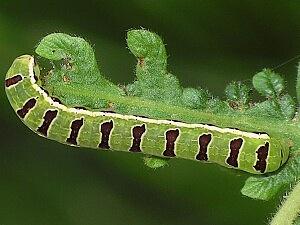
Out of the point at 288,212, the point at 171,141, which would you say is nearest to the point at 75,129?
the point at 171,141

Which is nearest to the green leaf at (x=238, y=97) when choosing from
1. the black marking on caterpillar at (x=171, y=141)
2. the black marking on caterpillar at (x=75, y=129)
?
the black marking on caterpillar at (x=171, y=141)

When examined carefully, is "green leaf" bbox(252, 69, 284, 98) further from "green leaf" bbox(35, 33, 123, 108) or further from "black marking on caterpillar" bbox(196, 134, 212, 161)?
"green leaf" bbox(35, 33, 123, 108)

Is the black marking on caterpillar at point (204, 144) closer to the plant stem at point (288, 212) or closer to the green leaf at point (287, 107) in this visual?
the green leaf at point (287, 107)

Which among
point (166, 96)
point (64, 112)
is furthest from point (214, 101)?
point (64, 112)

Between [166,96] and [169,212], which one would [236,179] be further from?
[166,96]

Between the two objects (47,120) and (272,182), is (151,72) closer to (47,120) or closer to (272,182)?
(47,120)

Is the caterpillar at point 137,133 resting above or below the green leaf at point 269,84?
below
